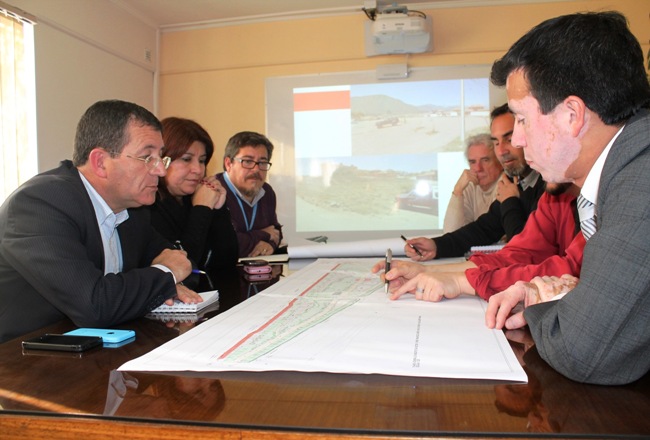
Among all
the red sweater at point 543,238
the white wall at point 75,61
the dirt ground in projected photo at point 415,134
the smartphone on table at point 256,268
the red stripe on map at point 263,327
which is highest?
the white wall at point 75,61

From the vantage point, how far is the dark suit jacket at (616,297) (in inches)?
29.4

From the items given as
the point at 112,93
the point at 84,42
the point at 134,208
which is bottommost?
the point at 134,208

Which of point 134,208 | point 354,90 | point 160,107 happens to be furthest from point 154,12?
point 134,208

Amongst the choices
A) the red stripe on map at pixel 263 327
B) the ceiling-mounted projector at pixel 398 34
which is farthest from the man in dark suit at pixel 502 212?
the ceiling-mounted projector at pixel 398 34

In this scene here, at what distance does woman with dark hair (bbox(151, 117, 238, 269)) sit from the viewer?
2357mm

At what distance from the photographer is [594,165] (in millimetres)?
973

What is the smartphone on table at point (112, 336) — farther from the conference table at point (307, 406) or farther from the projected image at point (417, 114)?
the projected image at point (417, 114)

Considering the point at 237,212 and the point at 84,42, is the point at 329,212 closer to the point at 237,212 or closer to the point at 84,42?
the point at 237,212

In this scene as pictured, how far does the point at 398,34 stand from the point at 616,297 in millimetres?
4538

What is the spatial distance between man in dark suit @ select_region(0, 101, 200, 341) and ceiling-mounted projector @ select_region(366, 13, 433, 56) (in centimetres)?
348

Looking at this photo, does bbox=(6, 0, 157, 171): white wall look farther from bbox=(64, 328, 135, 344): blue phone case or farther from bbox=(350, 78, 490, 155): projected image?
bbox=(64, 328, 135, 344): blue phone case

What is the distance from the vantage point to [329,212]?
18.1 feet

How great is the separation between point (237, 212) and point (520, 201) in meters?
1.77

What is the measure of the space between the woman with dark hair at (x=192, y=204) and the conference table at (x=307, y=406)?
1513 mm
